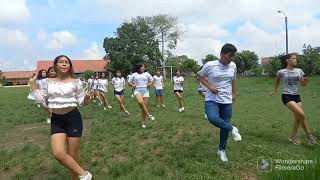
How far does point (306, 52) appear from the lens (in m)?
49.5

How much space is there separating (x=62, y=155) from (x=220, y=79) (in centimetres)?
311

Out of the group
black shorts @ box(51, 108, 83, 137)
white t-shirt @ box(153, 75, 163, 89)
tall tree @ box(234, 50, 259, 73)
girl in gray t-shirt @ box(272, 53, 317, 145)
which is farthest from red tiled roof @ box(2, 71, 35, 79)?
black shorts @ box(51, 108, 83, 137)

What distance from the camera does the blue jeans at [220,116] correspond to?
24.9ft

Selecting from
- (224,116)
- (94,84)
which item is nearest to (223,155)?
(224,116)

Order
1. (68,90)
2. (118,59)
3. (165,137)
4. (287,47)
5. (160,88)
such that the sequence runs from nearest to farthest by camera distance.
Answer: (68,90) → (165,137) → (160,88) → (287,47) → (118,59)

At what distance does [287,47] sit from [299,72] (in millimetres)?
29309

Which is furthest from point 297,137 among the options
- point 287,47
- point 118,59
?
point 118,59

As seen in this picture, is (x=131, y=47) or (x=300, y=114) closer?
(x=300, y=114)

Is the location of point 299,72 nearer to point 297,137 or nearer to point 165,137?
point 297,137

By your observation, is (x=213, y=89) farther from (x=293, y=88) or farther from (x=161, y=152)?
(x=293, y=88)

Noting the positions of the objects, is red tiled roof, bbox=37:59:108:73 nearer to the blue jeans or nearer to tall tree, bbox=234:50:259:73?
tall tree, bbox=234:50:259:73

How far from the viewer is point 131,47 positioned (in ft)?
268

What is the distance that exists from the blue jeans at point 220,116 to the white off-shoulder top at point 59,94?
230 centimetres

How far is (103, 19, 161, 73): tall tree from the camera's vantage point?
80.2 meters
